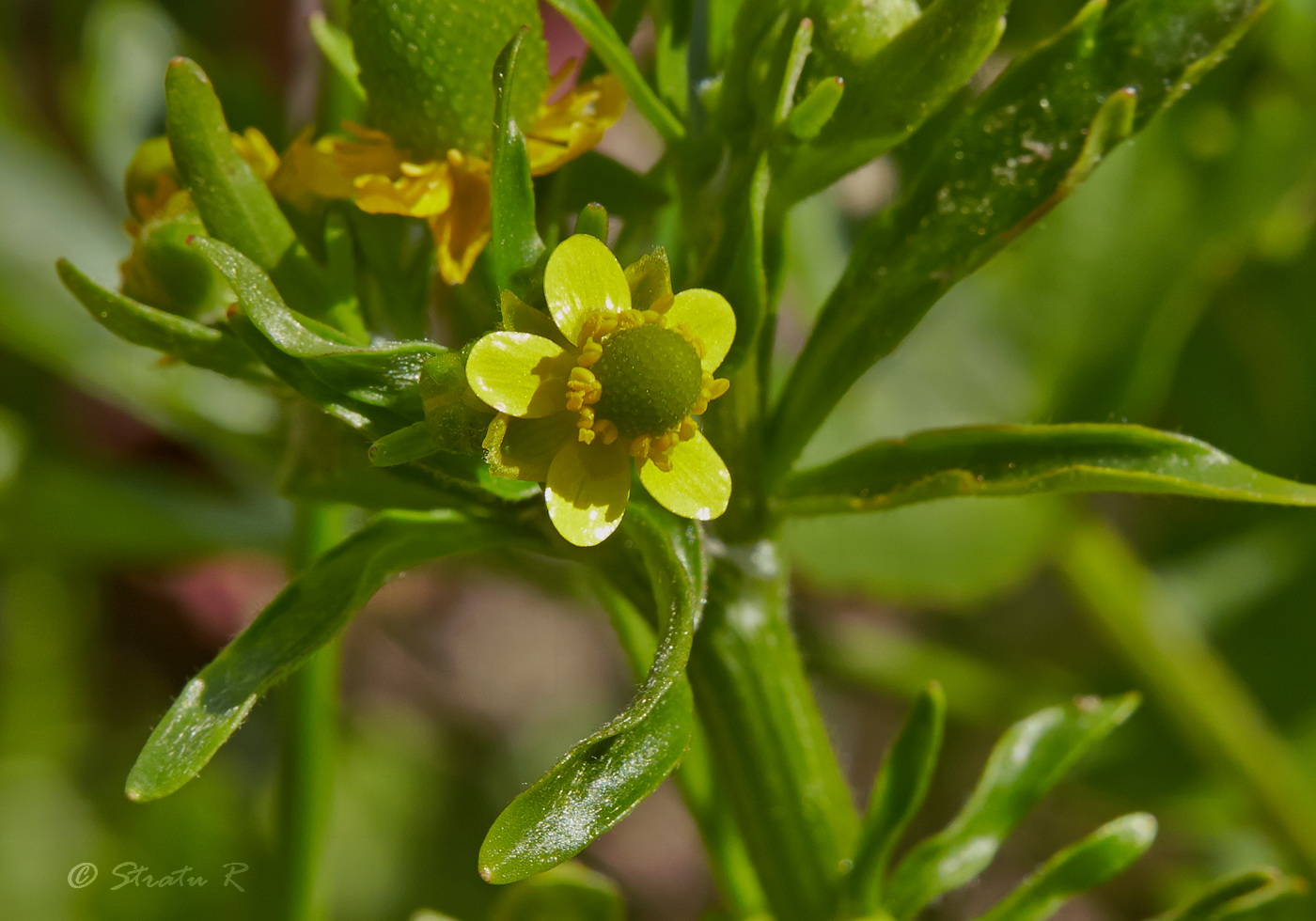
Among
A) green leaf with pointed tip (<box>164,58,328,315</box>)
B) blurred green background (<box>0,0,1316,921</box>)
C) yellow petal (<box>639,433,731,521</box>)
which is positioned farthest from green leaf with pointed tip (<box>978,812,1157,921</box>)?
blurred green background (<box>0,0,1316,921</box>)

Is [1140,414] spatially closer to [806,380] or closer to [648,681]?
[806,380]

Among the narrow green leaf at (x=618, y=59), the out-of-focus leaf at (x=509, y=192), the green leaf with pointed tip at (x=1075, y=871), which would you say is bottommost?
the green leaf with pointed tip at (x=1075, y=871)

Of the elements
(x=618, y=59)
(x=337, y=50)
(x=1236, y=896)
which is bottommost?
(x=1236, y=896)

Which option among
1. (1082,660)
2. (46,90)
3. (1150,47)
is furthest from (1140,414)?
(46,90)

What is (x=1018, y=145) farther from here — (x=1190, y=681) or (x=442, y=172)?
(x=1190, y=681)

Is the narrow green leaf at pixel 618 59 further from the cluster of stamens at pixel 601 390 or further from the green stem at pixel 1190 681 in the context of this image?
the green stem at pixel 1190 681

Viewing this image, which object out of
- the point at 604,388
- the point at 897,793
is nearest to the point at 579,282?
the point at 604,388

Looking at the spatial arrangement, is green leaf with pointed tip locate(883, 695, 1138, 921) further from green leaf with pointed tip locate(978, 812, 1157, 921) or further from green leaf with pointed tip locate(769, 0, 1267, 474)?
green leaf with pointed tip locate(769, 0, 1267, 474)

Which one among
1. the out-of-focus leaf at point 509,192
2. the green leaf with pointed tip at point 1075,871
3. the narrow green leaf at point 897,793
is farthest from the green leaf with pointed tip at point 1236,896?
the out-of-focus leaf at point 509,192
